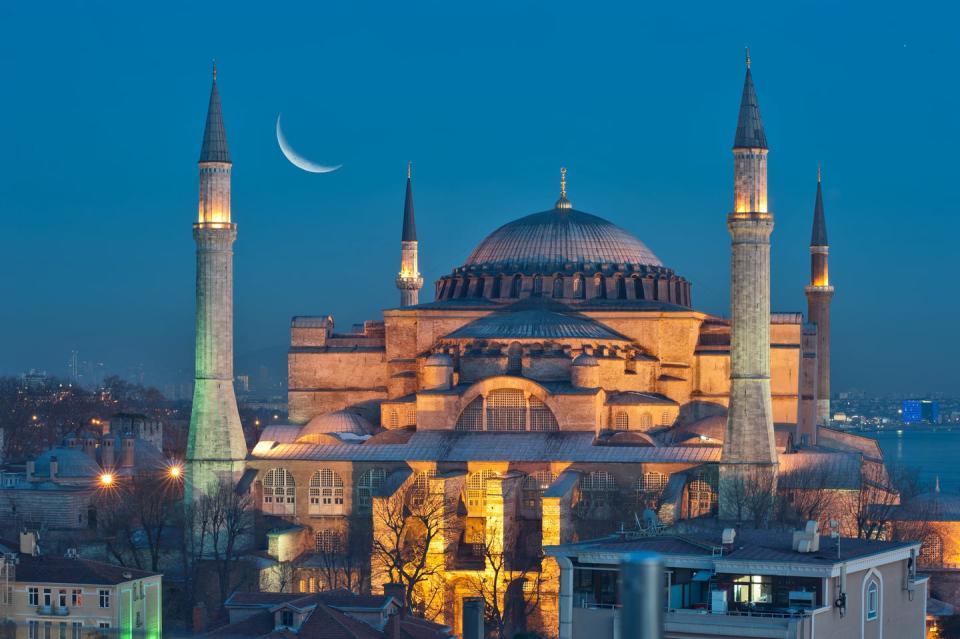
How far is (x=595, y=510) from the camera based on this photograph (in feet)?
151

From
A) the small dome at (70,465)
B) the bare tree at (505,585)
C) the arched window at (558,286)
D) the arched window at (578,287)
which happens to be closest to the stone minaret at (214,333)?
the bare tree at (505,585)

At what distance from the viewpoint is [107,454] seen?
59.5 m

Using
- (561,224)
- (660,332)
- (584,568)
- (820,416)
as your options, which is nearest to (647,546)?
(584,568)

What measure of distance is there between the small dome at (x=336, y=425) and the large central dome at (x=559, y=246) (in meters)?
8.09

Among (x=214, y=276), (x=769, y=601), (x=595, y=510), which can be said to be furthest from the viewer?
(x=214, y=276)

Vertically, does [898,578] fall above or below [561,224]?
below

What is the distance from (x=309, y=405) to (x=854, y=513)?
15.3 meters

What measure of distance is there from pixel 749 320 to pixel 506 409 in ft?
19.9

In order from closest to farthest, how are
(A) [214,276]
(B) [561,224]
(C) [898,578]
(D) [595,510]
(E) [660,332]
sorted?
1. (C) [898,578]
2. (D) [595,510]
3. (A) [214,276]
4. (E) [660,332]
5. (B) [561,224]

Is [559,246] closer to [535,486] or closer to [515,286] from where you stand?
[515,286]

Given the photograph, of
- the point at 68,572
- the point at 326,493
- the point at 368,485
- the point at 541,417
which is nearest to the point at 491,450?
the point at 541,417

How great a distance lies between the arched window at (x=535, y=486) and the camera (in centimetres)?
4675

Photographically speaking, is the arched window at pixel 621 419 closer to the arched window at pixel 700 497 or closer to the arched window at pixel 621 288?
the arched window at pixel 700 497

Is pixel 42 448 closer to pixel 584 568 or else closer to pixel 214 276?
pixel 214 276
